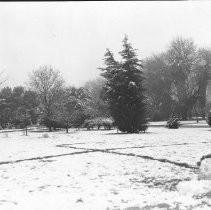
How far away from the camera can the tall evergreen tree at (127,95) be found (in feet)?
94.7

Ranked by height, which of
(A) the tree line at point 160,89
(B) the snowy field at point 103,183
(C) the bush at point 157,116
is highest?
(A) the tree line at point 160,89

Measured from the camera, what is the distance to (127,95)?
29.1m

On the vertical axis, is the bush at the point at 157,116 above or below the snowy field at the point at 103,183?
above

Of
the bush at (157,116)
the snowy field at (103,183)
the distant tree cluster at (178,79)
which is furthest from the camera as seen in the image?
the bush at (157,116)

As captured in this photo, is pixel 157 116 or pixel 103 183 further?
pixel 157 116

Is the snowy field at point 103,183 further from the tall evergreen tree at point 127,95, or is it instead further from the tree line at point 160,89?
the tree line at point 160,89

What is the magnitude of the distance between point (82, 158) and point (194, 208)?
645 centimetres

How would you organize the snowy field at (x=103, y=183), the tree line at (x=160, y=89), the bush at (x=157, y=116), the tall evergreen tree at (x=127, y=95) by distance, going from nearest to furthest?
the snowy field at (x=103, y=183), the tall evergreen tree at (x=127, y=95), the tree line at (x=160, y=89), the bush at (x=157, y=116)

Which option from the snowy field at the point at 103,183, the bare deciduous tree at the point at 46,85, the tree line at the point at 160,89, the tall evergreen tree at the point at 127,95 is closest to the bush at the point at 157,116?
the tree line at the point at 160,89

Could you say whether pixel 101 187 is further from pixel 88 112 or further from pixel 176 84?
pixel 176 84

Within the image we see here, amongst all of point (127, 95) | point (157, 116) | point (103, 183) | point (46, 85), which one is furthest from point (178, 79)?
point (103, 183)

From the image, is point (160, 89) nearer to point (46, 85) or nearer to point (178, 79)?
point (178, 79)

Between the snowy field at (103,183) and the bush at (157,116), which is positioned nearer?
the snowy field at (103,183)

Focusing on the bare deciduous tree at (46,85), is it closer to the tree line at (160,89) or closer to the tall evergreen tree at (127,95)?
the tree line at (160,89)
